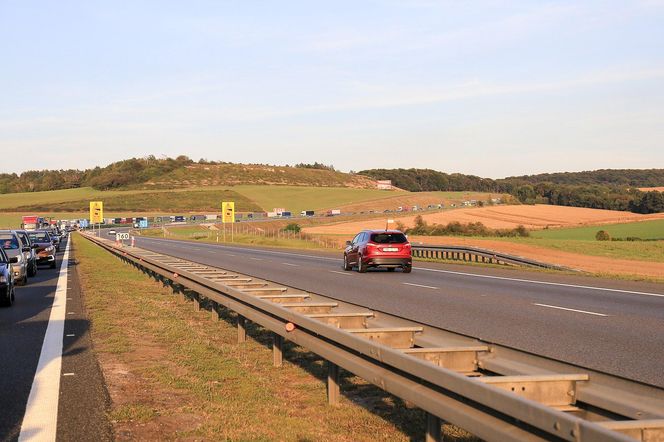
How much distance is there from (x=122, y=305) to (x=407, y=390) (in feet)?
41.6

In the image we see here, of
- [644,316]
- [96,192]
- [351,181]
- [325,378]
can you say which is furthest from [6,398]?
[351,181]

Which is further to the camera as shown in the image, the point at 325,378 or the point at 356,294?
the point at 356,294

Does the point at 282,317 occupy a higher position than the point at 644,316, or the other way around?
the point at 282,317

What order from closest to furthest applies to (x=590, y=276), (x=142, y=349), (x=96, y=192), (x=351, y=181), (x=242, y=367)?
(x=242, y=367) → (x=142, y=349) → (x=590, y=276) → (x=96, y=192) → (x=351, y=181)

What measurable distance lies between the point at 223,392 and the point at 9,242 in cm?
2062

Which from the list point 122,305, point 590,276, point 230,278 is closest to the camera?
point 230,278

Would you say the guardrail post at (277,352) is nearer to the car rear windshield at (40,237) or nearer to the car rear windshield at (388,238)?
the car rear windshield at (388,238)

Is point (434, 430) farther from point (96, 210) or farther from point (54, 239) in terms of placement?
point (96, 210)

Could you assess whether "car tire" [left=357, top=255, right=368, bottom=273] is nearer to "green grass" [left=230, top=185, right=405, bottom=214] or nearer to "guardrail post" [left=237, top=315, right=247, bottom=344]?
"guardrail post" [left=237, top=315, right=247, bottom=344]

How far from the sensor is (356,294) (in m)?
20.1

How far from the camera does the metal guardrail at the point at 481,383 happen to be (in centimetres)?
416

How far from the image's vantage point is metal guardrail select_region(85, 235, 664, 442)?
13.6 feet

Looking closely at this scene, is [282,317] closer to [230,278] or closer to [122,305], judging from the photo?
[230,278]

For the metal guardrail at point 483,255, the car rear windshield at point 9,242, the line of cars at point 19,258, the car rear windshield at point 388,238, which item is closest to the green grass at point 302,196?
the metal guardrail at point 483,255
